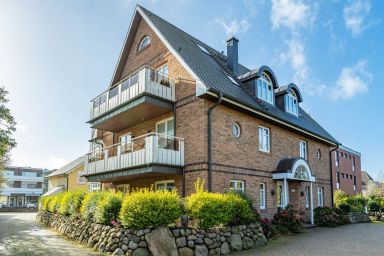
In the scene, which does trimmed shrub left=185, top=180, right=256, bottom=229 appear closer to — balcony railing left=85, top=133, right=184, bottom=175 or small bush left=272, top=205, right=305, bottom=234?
balcony railing left=85, top=133, right=184, bottom=175

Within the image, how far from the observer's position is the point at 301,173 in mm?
18766

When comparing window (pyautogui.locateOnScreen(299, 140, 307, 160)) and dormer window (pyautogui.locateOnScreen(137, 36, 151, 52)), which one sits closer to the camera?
dormer window (pyautogui.locateOnScreen(137, 36, 151, 52))

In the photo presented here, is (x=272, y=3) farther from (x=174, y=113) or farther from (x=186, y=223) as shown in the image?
(x=186, y=223)

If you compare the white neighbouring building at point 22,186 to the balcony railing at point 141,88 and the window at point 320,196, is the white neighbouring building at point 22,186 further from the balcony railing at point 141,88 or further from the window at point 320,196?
the window at point 320,196

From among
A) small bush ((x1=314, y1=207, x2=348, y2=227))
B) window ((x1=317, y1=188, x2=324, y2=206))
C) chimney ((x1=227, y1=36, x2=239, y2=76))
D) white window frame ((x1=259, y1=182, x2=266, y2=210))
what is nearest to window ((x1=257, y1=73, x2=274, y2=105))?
chimney ((x1=227, y1=36, x2=239, y2=76))

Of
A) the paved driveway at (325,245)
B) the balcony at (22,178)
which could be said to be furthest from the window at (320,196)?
the balcony at (22,178)

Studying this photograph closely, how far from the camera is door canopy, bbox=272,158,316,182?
17.8m

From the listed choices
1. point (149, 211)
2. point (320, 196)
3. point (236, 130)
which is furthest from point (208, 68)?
point (320, 196)

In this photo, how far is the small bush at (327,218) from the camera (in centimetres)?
1975

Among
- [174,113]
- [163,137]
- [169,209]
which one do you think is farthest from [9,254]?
[174,113]

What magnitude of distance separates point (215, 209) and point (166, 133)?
618 centimetres

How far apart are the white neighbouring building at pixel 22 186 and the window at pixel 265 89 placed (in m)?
79.2

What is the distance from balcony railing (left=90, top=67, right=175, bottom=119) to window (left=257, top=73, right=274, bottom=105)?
19.0 feet

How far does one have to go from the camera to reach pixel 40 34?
596 inches
